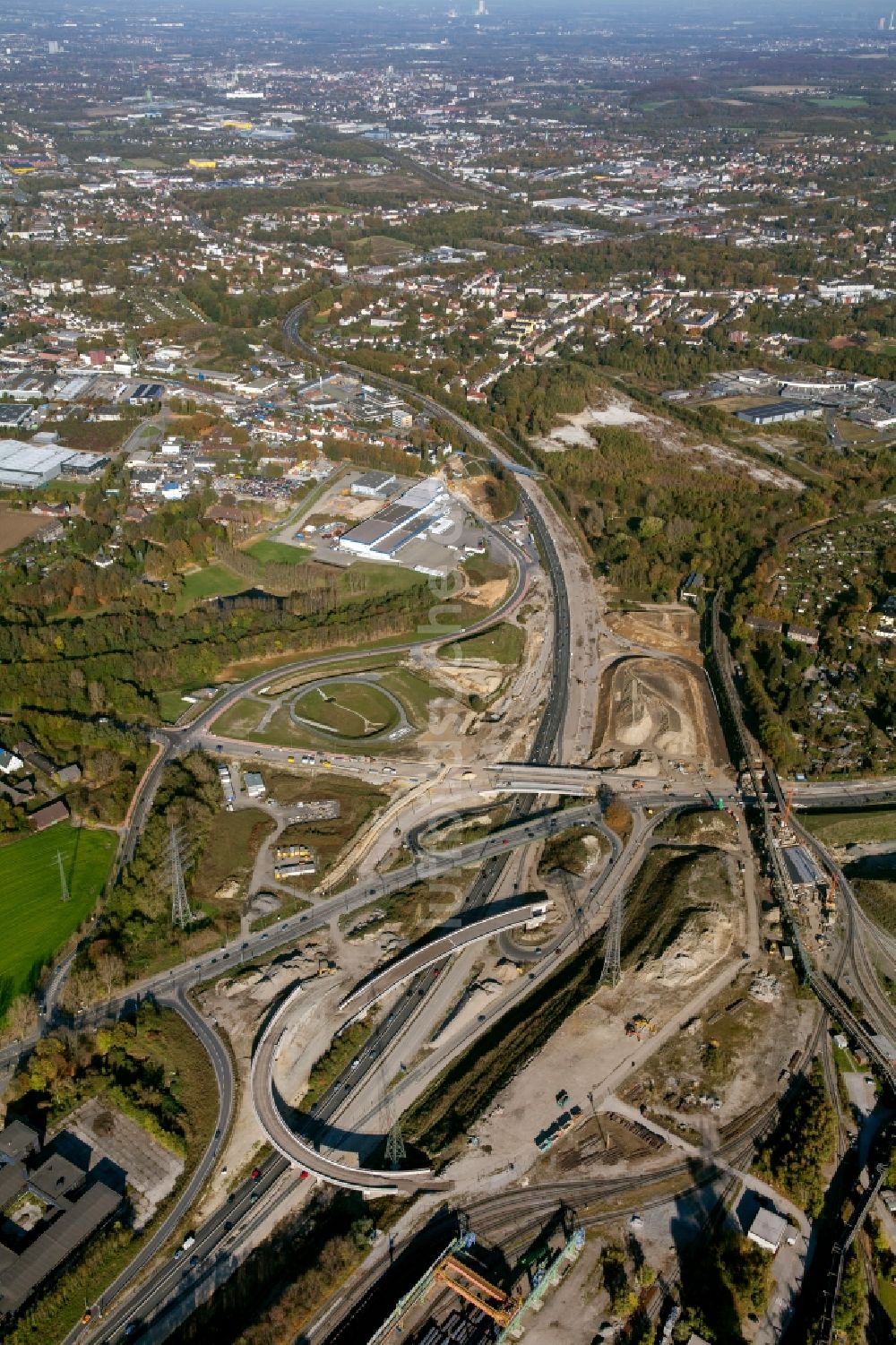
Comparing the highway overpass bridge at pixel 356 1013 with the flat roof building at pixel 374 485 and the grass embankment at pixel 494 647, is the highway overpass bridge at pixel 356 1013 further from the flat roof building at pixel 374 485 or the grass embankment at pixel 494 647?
the flat roof building at pixel 374 485

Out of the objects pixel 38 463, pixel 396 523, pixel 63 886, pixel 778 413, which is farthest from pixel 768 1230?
pixel 778 413

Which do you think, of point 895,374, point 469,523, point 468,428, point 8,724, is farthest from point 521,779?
point 895,374

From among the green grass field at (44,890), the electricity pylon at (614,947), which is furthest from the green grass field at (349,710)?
the electricity pylon at (614,947)

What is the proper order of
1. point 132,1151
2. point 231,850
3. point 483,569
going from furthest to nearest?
point 483,569
point 231,850
point 132,1151

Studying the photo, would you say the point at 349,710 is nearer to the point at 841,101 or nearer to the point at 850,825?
the point at 850,825

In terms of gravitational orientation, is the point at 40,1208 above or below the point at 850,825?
below

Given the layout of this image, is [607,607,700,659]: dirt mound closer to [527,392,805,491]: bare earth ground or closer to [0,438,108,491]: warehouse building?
[527,392,805,491]: bare earth ground
